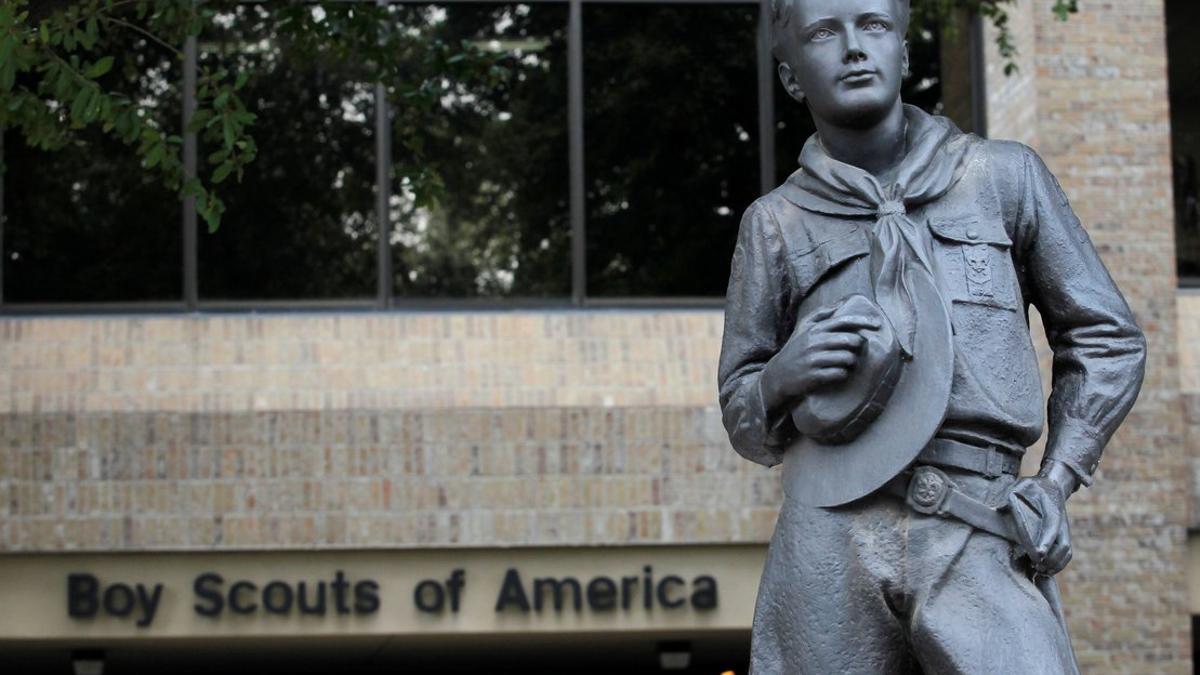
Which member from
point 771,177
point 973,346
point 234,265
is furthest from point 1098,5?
point 973,346

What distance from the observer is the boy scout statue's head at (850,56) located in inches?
205

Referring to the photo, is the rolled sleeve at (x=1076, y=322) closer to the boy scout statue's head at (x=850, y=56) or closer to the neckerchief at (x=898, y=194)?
the neckerchief at (x=898, y=194)

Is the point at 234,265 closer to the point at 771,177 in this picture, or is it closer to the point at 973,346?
the point at 771,177

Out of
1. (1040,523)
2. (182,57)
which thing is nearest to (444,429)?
(182,57)

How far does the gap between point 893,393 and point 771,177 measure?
1076 centimetres

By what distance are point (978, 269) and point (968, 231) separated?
0.10 m

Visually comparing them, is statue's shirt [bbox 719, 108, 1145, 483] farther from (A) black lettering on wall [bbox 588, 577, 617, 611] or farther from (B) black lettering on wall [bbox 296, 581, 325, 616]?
(B) black lettering on wall [bbox 296, 581, 325, 616]

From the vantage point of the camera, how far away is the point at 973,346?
198 inches

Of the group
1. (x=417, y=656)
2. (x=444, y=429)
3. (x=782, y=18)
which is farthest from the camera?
(x=417, y=656)

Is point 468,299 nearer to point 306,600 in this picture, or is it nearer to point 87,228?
point 306,600

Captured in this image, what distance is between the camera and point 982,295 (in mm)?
5105

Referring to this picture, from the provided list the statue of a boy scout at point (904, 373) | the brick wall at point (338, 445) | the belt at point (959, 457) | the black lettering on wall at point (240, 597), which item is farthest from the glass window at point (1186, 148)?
the belt at point (959, 457)

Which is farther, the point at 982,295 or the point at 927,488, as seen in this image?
the point at 982,295

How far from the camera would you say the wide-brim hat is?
4.93 metres
